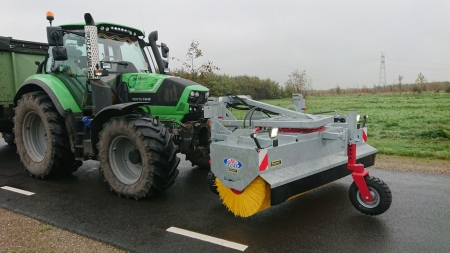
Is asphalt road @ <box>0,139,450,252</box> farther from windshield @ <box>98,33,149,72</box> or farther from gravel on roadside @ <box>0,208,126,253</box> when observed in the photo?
windshield @ <box>98,33,149,72</box>

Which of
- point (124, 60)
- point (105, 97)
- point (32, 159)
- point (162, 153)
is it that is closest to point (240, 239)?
point (162, 153)

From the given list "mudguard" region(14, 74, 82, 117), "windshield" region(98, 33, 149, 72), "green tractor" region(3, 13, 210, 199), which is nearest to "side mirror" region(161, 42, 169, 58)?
"green tractor" region(3, 13, 210, 199)

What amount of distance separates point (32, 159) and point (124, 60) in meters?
2.48

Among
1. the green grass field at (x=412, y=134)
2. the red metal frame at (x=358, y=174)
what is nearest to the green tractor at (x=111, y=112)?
the red metal frame at (x=358, y=174)

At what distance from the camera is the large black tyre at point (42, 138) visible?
581 cm

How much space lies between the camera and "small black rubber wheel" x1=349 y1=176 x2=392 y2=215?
405cm

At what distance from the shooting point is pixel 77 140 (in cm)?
573

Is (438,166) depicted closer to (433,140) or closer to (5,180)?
(433,140)

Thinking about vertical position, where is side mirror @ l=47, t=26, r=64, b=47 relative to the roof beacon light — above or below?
below

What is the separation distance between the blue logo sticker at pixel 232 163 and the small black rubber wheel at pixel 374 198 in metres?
1.49

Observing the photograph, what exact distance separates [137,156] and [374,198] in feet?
10.3

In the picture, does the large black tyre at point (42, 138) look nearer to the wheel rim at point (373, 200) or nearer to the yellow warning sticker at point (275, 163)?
the yellow warning sticker at point (275, 163)

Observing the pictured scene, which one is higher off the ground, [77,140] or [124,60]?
[124,60]

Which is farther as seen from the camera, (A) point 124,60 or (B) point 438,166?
(B) point 438,166
